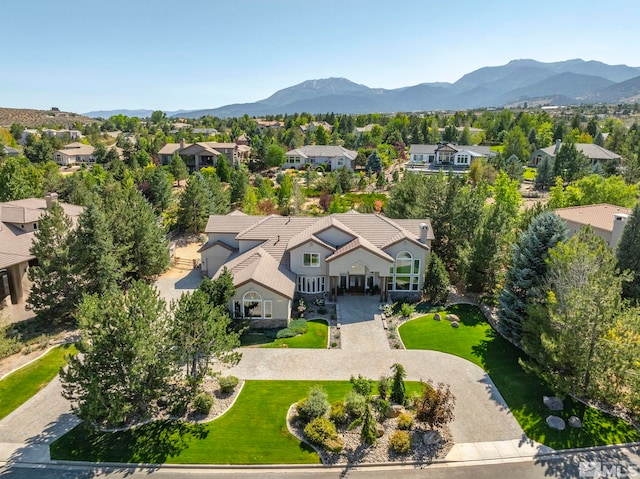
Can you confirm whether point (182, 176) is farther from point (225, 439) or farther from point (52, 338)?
point (225, 439)

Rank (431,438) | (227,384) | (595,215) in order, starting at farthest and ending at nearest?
1. (595,215)
2. (227,384)
3. (431,438)

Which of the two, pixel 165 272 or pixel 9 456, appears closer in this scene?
pixel 9 456

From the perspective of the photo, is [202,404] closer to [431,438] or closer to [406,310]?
[431,438]

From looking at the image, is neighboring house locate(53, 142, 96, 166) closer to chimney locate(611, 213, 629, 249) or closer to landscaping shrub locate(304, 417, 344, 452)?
landscaping shrub locate(304, 417, 344, 452)

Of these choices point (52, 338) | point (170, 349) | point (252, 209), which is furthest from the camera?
point (252, 209)

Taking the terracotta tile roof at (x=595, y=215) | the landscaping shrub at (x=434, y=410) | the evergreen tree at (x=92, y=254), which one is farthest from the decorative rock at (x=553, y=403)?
the evergreen tree at (x=92, y=254)

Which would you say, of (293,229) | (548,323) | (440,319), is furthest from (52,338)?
(548,323)

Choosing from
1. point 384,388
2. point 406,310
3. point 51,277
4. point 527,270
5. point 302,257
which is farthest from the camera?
point 302,257

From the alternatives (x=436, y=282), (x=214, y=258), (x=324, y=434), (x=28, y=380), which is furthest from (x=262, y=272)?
(x=28, y=380)
